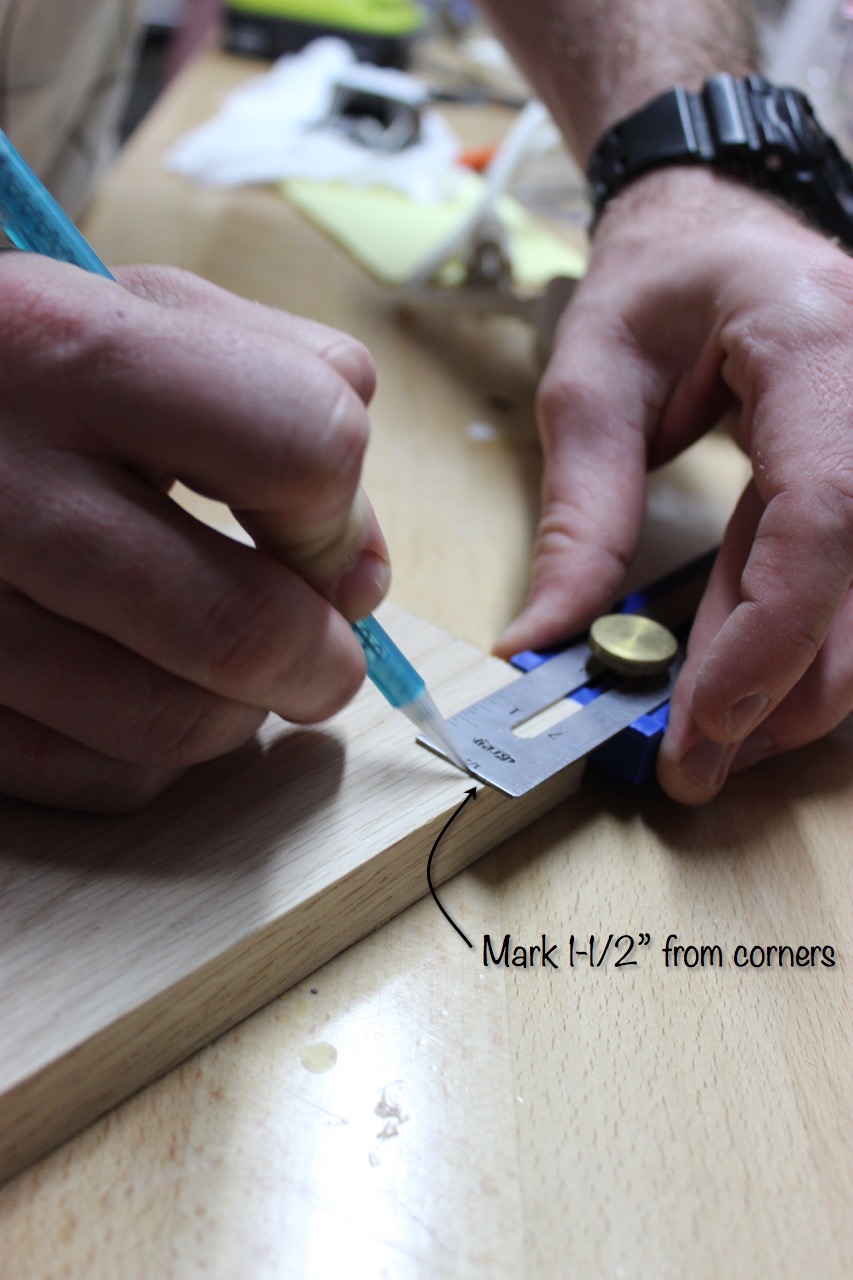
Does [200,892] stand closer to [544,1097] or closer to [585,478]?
[544,1097]

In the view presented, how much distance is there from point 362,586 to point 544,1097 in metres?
0.30

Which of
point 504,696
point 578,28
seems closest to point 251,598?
point 504,696

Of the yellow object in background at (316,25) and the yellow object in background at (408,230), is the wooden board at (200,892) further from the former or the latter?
the yellow object in background at (316,25)

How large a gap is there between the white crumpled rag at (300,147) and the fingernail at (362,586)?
1.46 metres

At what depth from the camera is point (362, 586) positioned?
568 mm

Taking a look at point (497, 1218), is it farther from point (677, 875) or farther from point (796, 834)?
point (796, 834)

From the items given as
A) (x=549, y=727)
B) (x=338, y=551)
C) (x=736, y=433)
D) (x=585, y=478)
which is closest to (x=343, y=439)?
(x=338, y=551)

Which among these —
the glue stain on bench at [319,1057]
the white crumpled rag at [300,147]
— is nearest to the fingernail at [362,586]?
the glue stain on bench at [319,1057]

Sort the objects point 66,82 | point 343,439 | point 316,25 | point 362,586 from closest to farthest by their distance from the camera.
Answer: point 343,439 → point 362,586 → point 66,82 → point 316,25

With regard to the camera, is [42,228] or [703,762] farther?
[703,762]

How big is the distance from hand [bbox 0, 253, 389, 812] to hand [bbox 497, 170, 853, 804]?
287mm

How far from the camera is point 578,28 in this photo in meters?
1.21

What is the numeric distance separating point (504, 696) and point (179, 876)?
276 millimetres

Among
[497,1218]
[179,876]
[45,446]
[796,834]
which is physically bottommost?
[796,834]
